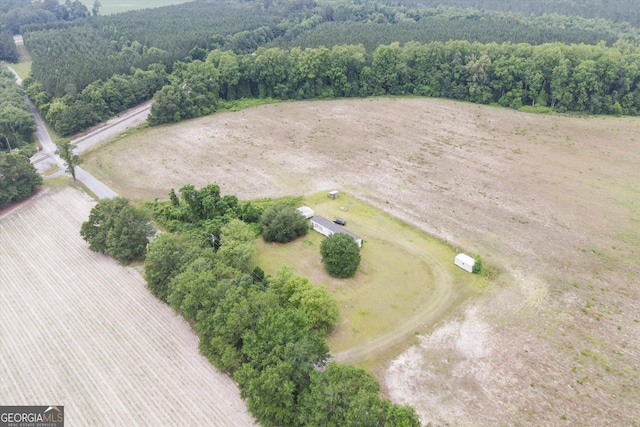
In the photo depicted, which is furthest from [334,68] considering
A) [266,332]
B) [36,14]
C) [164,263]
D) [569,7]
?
[36,14]

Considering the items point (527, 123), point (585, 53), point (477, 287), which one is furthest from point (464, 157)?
point (585, 53)

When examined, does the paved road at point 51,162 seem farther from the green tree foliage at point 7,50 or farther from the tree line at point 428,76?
the green tree foliage at point 7,50

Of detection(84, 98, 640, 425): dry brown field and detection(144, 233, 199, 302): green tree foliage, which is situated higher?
detection(144, 233, 199, 302): green tree foliage

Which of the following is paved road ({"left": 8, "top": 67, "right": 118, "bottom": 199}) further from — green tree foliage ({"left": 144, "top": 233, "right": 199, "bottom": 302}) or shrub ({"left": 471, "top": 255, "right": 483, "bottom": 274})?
shrub ({"left": 471, "top": 255, "right": 483, "bottom": 274})

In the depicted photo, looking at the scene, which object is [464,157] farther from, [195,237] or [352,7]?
[352,7]

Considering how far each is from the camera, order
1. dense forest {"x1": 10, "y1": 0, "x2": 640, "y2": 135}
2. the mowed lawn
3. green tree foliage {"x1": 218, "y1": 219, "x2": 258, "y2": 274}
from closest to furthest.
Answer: the mowed lawn, green tree foliage {"x1": 218, "y1": 219, "x2": 258, "y2": 274}, dense forest {"x1": 10, "y1": 0, "x2": 640, "y2": 135}

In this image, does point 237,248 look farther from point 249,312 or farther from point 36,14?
point 36,14

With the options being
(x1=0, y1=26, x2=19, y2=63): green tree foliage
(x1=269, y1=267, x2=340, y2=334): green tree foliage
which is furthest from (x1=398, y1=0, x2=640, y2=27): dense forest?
(x1=269, y1=267, x2=340, y2=334): green tree foliage

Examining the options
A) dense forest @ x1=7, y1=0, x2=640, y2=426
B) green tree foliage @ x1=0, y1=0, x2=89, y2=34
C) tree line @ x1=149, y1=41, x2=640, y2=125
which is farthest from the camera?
green tree foliage @ x1=0, y1=0, x2=89, y2=34

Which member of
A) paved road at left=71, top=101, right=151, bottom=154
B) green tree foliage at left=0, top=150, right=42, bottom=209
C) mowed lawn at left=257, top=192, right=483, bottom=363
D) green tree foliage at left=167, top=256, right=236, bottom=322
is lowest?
paved road at left=71, top=101, right=151, bottom=154

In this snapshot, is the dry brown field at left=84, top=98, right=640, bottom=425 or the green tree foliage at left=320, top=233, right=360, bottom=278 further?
the green tree foliage at left=320, top=233, right=360, bottom=278
